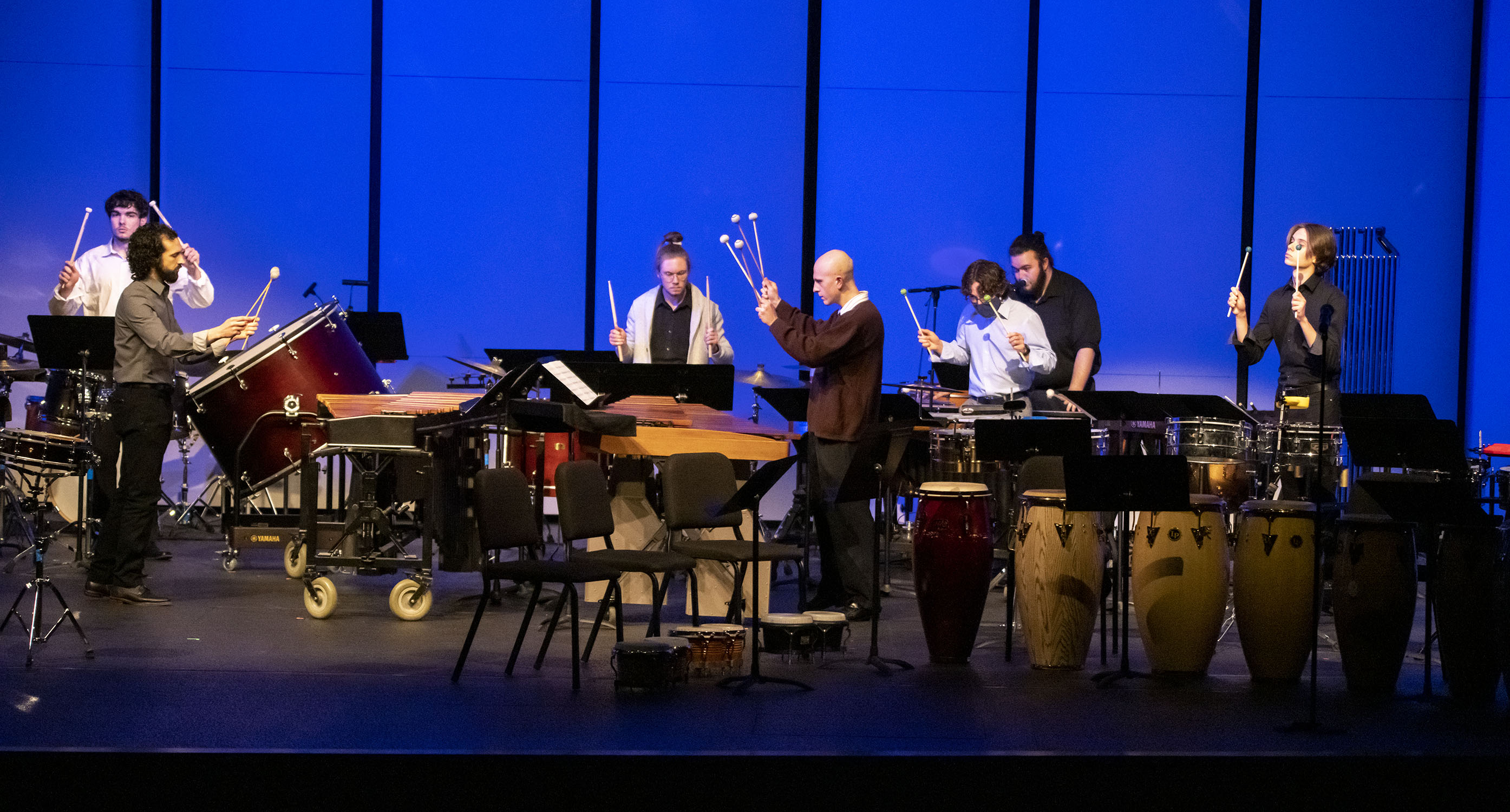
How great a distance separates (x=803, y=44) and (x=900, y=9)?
728 millimetres

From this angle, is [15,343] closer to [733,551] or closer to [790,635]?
[733,551]

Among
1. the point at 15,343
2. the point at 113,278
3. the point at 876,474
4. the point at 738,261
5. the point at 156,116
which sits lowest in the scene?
the point at 876,474

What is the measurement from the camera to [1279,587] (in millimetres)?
4680

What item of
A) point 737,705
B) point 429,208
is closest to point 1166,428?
point 737,705

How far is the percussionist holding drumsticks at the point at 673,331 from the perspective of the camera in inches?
307

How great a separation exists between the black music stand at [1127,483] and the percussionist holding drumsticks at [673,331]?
3.66m

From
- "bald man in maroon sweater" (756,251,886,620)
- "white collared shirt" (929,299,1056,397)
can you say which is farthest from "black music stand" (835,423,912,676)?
"white collared shirt" (929,299,1056,397)

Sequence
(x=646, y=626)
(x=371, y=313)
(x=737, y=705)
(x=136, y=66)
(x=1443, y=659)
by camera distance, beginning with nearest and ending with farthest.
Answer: (x=737, y=705)
(x=1443, y=659)
(x=646, y=626)
(x=371, y=313)
(x=136, y=66)

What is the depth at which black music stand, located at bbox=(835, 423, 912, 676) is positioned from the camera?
187 inches

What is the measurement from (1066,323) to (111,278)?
537 centimetres

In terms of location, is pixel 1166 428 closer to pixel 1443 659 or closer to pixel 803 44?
pixel 1443 659

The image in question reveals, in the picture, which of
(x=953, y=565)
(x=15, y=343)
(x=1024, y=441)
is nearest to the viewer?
(x=953, y=565)

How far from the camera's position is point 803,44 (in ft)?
31.6

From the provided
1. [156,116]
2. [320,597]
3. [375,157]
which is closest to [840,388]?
[320,597]
